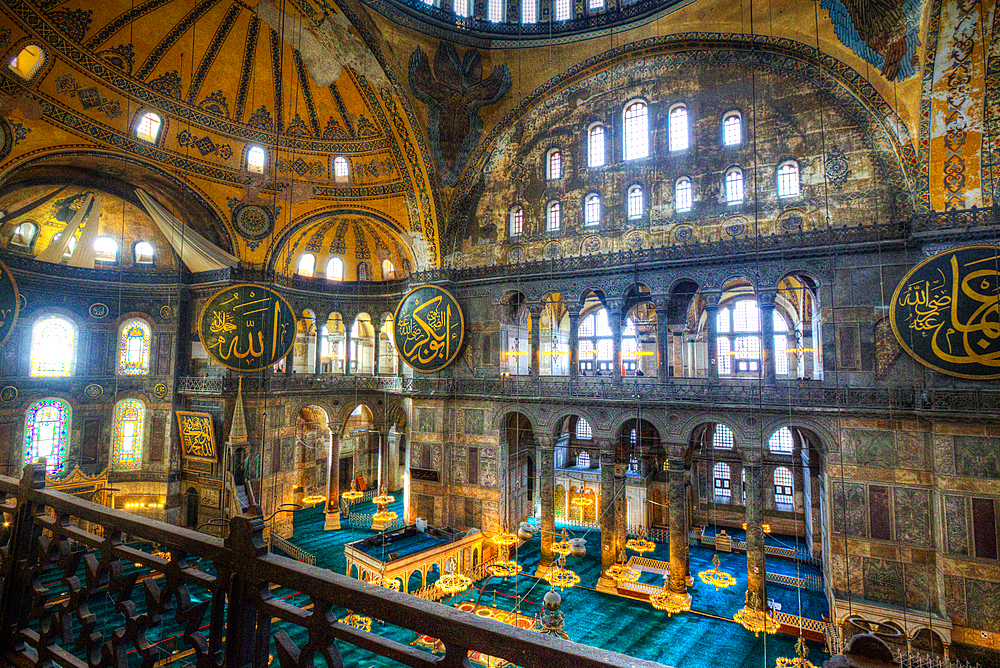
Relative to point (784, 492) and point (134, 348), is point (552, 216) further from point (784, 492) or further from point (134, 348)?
point (134, 348)

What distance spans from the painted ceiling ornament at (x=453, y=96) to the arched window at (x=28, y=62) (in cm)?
763

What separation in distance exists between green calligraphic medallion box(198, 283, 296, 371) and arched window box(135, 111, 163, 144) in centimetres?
439

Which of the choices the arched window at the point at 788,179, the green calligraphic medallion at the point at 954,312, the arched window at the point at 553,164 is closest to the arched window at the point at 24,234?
the arched window at the point at 553,164

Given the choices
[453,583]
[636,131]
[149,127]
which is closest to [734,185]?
[636,131]

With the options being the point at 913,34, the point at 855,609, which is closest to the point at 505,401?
the point at 855,609

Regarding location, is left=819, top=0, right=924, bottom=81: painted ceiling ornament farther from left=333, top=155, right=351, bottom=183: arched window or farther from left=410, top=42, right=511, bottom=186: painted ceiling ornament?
left=333, top=155, right=351, bottom=183: arched window

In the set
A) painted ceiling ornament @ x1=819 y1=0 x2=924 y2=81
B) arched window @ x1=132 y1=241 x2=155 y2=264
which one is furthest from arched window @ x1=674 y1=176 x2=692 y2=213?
arched window @ x1=132 y1=241 x2=155 y2=264

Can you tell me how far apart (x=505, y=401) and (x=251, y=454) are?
7612 millimetres

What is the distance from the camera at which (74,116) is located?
11117 millimetres

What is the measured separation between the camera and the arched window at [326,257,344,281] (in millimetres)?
18047

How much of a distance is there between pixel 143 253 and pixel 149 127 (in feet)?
14.6

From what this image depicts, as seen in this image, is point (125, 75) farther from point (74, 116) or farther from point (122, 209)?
point (122, 209)

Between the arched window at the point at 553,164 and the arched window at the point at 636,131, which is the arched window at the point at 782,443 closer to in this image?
the arched window at the point at 636,131

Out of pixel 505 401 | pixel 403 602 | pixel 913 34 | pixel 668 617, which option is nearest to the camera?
pixel 403 602
